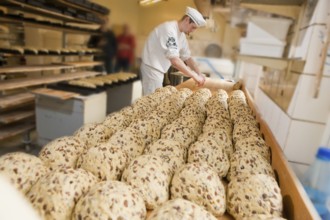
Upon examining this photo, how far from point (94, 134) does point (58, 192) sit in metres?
0.41

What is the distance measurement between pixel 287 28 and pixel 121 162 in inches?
80.6

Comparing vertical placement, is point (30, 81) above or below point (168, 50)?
below

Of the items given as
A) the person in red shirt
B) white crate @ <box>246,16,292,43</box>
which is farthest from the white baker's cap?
white crate @ <box>246,16,292,43</box>

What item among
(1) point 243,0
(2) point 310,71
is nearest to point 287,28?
(2) point 310,71

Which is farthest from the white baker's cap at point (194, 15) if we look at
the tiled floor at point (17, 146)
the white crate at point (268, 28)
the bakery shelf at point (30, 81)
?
the tiled floor at point (17, 146)

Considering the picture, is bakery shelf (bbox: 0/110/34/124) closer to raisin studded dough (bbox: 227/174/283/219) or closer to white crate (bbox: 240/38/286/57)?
white crate (bbox: 240/38/286/57)

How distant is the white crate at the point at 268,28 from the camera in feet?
6.60

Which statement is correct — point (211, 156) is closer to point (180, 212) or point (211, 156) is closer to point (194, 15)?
point (180, 212)

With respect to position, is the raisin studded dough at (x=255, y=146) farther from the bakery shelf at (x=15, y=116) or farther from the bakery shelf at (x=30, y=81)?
the bakery shelf at (x=15, y=116)

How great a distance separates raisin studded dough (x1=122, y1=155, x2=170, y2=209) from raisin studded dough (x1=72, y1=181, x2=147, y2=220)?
0.19 feet

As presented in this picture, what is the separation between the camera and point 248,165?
0.79 meters

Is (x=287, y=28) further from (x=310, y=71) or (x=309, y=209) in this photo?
(x=309, y=209)

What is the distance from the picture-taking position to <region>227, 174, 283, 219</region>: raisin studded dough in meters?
0.62

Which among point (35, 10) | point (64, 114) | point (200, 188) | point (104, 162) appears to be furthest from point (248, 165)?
point (35, 10)
